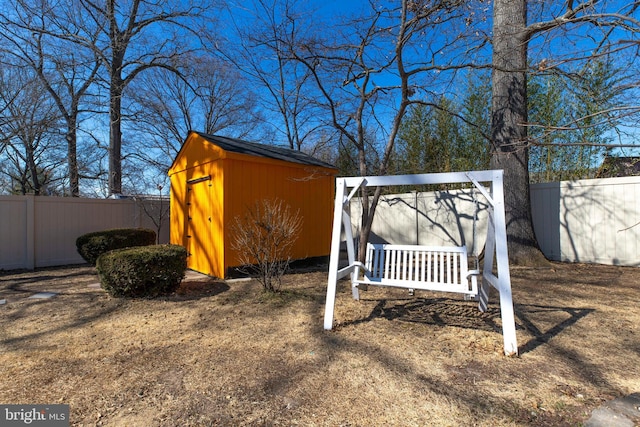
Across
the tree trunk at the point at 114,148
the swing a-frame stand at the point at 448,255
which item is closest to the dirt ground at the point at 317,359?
the swing a-frame stand at the point at 448,255

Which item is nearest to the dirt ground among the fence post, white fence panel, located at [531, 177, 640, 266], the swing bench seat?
the swing bench seat

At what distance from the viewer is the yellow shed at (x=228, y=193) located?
5508mm

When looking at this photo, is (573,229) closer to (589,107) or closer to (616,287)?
(616,287)

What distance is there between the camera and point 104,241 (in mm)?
6758

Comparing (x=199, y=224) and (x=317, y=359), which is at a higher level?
(x=199, y=224)

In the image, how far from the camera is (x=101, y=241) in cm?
675

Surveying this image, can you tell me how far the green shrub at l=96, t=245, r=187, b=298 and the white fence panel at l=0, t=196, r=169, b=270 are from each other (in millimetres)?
4326

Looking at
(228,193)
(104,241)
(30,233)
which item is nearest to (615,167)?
(228,193)

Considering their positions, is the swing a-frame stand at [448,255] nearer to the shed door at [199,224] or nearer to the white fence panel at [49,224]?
the shed door at [199,224]

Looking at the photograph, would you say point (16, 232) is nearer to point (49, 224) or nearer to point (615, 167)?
point (49, 224)

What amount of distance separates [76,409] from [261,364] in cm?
114

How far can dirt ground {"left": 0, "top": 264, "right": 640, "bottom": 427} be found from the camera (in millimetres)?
1910

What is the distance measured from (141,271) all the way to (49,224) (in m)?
5.11

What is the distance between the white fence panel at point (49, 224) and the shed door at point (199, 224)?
10.8 ft
